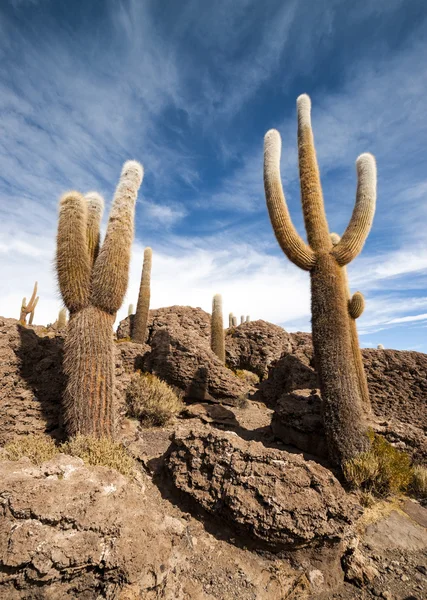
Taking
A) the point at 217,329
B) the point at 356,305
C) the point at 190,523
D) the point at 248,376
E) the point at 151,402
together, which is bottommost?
the point at 190,523

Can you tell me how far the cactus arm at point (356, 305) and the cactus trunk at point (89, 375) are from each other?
5455mm

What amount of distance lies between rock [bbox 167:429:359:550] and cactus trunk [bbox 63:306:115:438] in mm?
1522

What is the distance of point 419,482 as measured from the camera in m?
5.09

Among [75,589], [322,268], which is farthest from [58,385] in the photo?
[322,268]

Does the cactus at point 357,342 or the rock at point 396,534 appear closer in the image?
the rock at point 396,534

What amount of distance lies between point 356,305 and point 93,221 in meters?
6.16

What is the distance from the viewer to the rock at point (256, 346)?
48.2 ft

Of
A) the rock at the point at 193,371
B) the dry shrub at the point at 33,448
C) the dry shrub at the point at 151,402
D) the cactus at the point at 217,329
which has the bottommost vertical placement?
the dry shrub at the point at 33,448

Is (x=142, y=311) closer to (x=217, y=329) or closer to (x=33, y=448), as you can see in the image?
(x=217, y=329)

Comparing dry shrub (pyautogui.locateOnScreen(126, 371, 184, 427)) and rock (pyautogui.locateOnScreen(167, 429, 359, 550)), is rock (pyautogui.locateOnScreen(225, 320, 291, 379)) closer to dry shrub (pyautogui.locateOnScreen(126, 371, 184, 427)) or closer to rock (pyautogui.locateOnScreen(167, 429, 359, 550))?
dry shrub (pyautogui.locateOnScreen(126, 371, 184, 427))

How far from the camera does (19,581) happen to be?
2.37 metres

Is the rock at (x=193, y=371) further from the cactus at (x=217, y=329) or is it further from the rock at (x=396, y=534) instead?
the rock at (x=396, y=534)

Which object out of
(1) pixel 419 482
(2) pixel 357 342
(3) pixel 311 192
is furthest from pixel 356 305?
(1) pixel 419 482

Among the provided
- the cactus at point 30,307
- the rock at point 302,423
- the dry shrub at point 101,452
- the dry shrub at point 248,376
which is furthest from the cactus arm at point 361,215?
the cactus at point 30,307
